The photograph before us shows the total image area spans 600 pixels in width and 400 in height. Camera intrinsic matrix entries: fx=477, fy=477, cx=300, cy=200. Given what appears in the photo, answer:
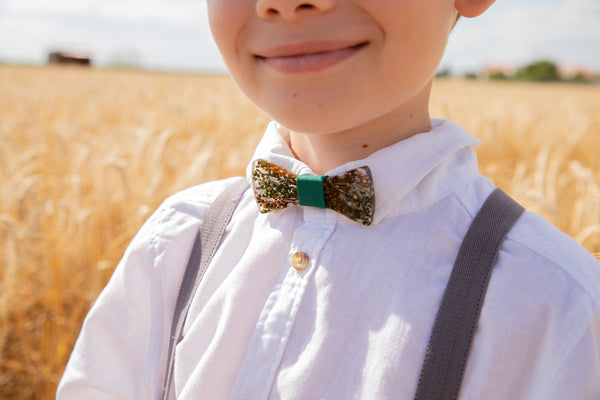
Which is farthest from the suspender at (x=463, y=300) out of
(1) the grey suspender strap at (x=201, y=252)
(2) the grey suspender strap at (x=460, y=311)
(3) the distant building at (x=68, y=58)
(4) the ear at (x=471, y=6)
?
(3) the distant building at (x=68, y=58)

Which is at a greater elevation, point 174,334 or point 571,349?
point 571,349

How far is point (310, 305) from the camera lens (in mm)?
613

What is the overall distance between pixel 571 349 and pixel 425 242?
19cm

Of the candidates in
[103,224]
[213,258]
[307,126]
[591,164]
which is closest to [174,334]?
[213,258]

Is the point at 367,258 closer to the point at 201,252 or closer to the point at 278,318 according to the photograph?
the point at 278,318

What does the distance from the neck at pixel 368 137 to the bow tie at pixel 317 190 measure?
0.18 ft

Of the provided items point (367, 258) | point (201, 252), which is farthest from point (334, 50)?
point (201, 252)

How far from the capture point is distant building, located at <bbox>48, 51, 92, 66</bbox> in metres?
41.5

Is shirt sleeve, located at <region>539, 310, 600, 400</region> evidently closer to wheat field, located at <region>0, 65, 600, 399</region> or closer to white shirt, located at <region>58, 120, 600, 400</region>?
white shirt, located at <region>58, 120, 600, 400</region>

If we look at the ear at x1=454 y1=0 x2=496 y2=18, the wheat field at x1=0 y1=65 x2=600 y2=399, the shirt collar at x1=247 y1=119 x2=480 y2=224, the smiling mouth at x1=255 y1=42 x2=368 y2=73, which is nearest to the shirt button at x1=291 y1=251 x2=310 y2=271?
the shirt collar at x1=247 y1=119 x2=480 y2=224

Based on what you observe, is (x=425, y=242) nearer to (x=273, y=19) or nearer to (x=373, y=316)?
(x=373, y=316)

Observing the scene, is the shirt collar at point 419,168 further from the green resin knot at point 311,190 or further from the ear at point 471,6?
the ear at point 471,6

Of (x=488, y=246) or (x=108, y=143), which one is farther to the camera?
(x=108, y=143)

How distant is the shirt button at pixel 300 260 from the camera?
0.63 metres
